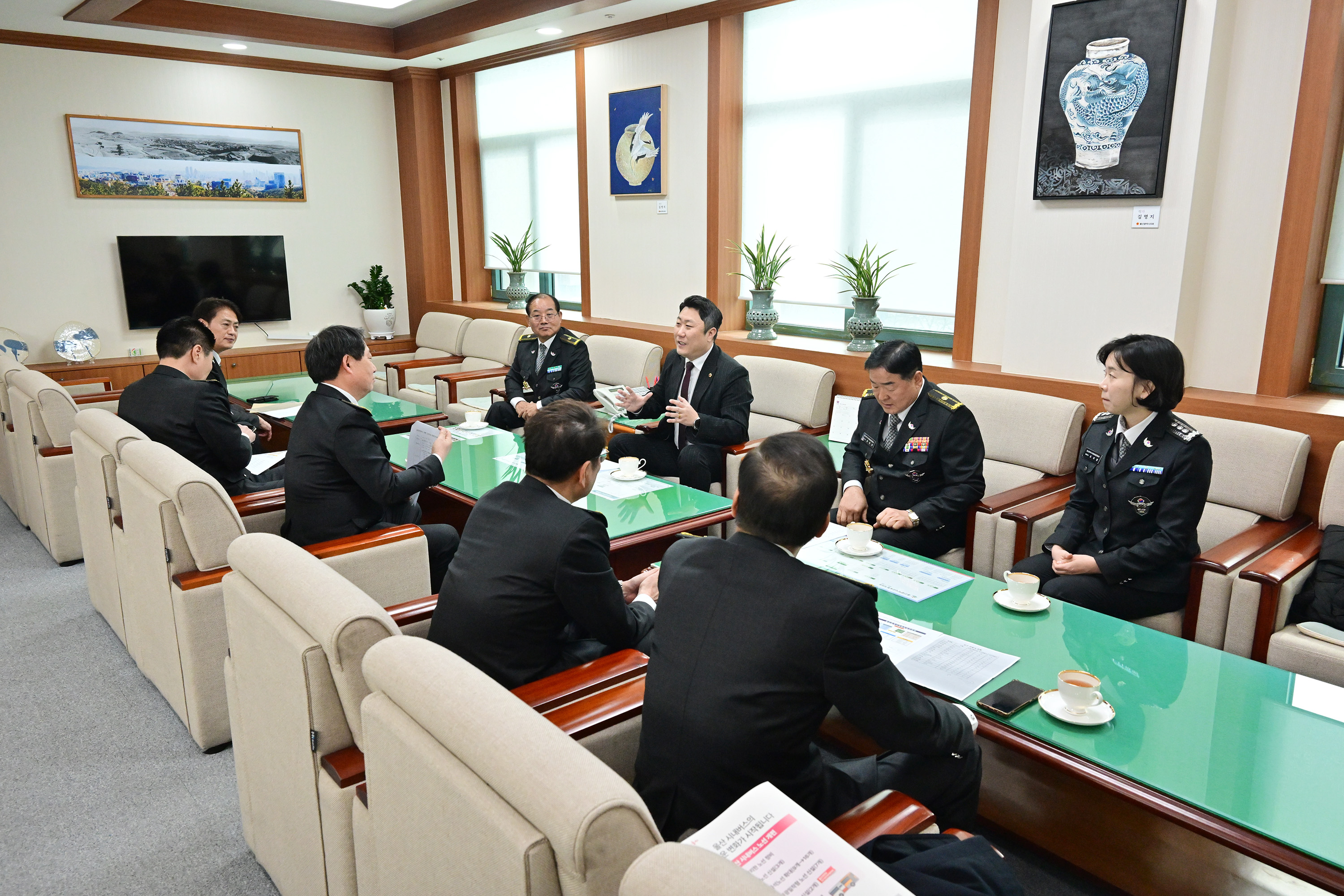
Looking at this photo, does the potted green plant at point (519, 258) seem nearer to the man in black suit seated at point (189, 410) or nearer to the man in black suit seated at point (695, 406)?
the man in black suit seated at point (695, 406)

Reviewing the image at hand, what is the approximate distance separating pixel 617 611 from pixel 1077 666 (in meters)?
1.02

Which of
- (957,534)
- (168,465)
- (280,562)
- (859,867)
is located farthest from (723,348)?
(859,867)

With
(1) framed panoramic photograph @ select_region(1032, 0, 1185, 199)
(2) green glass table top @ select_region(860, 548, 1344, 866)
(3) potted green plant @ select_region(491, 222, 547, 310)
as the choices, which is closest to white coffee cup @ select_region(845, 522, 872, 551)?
(2) green glass table top @ select_region(860, 548, 1344, 866)

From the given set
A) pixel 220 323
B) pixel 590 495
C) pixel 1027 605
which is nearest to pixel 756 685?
pixel 1027 605

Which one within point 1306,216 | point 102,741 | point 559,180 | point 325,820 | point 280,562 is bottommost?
point 102,741

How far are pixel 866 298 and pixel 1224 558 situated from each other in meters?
2.32

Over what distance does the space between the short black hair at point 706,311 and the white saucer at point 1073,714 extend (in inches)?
107

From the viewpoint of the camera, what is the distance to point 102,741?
2.76 m

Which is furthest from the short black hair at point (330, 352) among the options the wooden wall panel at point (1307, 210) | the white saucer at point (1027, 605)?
the wooden wall panel at point (1307, 210)

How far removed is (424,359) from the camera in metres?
6.88

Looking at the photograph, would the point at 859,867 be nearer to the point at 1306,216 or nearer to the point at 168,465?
the point at 168,465

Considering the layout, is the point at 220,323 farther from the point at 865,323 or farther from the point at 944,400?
the point at 944,400

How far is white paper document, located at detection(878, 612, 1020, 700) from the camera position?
183 cm

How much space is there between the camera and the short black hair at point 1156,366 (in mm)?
2686
